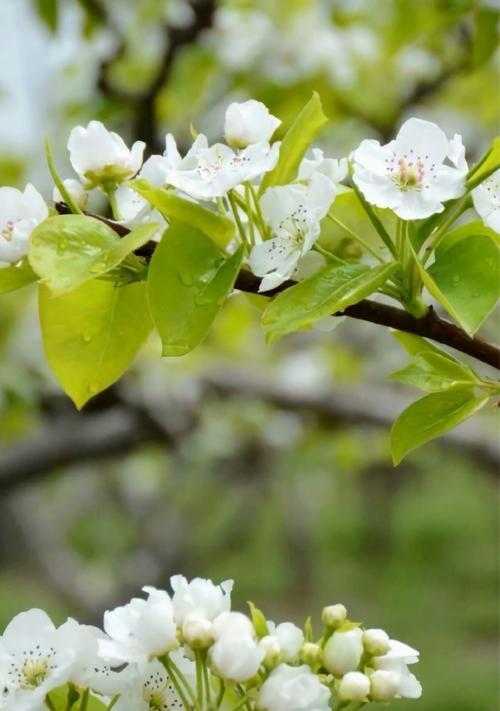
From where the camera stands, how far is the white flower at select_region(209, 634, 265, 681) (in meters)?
0.40

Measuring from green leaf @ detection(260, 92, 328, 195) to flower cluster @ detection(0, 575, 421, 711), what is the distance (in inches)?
7.4

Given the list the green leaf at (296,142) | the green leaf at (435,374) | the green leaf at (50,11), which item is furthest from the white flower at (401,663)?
the green leaf at (50,11)

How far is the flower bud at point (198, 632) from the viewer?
16.3 inches

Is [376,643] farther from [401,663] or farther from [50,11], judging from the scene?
[50,11]

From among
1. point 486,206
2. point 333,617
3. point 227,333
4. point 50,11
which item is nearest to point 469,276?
point 486,206

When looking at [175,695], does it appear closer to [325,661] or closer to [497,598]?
[325,661]

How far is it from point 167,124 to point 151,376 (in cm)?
63

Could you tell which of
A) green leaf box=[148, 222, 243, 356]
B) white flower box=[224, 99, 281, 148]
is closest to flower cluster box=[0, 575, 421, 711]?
green leaf box=[148, 222, 243, 356]

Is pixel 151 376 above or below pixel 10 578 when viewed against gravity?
above

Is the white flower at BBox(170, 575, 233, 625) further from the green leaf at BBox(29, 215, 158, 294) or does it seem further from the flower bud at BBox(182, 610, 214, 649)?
the green leaf at BBox(29, 215, 158, 294)

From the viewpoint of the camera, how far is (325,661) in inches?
17.0

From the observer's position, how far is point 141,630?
16.4 inches

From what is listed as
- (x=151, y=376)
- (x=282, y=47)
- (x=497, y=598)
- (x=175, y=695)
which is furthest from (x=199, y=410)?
(x=497, y=598)

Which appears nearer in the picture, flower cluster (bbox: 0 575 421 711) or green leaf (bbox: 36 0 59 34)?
flower cluster (bbox: 0 575 421 711)
